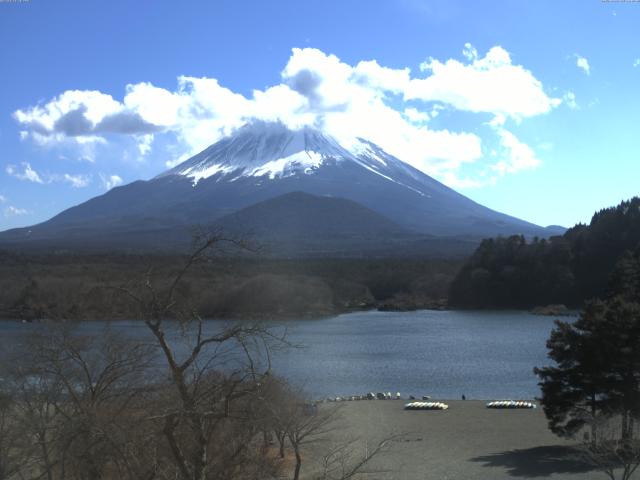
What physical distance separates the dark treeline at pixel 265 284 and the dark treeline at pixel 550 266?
12.1ft

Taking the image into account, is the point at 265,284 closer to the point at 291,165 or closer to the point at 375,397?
the point at 375,397

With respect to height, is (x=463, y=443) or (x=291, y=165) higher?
(x=291, y=165)

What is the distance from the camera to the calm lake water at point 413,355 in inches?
777

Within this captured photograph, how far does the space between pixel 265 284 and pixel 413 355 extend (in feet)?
43.7

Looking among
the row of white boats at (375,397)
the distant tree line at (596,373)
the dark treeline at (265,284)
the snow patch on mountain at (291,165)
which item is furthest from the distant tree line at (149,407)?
the snow patch on mountain at (291,165)

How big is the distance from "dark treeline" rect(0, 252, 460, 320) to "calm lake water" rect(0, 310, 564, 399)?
2376 millimetres

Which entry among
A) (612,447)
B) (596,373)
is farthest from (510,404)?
(612,447)

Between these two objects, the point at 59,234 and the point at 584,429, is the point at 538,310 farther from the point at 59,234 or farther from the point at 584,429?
the point at 59,234

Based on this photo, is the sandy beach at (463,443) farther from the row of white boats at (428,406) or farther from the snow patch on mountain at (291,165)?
the snow patch on mountain at (291,165)

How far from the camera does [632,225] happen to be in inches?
1816

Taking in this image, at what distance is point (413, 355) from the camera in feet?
85.4

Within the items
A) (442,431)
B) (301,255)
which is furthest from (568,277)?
(442,431)

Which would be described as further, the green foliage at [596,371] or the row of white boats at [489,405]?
the row of white boats at [489,405]

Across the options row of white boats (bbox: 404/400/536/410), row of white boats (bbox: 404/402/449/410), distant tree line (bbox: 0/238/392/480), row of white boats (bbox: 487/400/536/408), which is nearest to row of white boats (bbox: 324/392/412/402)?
row of white boats (bbox: 404/400/536/410)
